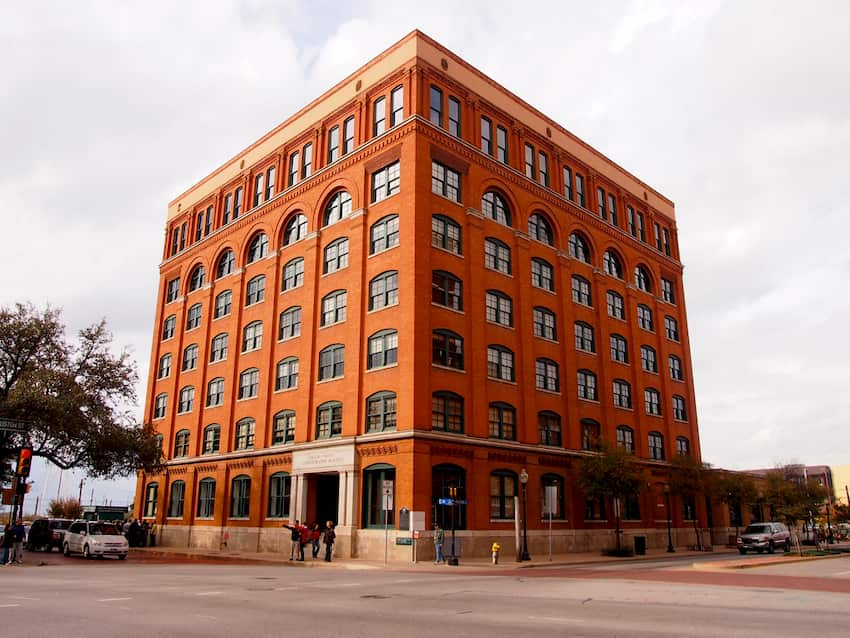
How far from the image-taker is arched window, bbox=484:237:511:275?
41969mm

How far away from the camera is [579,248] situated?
2014 inches

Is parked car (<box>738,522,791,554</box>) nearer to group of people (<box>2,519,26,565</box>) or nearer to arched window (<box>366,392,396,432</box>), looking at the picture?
arched window (<box>366,392,396,432</box>)

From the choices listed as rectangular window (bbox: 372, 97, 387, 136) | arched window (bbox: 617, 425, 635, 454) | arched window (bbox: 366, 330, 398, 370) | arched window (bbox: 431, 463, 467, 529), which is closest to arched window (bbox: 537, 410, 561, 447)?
arched window (bbox: 617, 425, 635, 454)

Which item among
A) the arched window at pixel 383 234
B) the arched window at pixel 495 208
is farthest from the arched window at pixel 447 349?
the arched window at pixel 495 208

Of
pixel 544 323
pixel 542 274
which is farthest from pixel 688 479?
pixel 542 274

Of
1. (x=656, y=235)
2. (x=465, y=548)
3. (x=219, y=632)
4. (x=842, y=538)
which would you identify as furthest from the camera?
(x=842, y=538)

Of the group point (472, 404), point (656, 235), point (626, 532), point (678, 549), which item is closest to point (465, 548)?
point (472, 404)

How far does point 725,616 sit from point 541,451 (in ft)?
90.0

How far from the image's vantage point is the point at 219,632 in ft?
36.9

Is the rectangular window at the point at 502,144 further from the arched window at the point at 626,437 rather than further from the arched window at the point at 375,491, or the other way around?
the arched window at the point at 375,491

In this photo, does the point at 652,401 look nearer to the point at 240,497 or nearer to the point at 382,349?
the point at 382,349

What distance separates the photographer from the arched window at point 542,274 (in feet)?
149

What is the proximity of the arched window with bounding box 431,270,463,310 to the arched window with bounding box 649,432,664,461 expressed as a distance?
871 inches

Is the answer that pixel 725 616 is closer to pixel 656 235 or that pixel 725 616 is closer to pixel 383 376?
pixel 383 376
